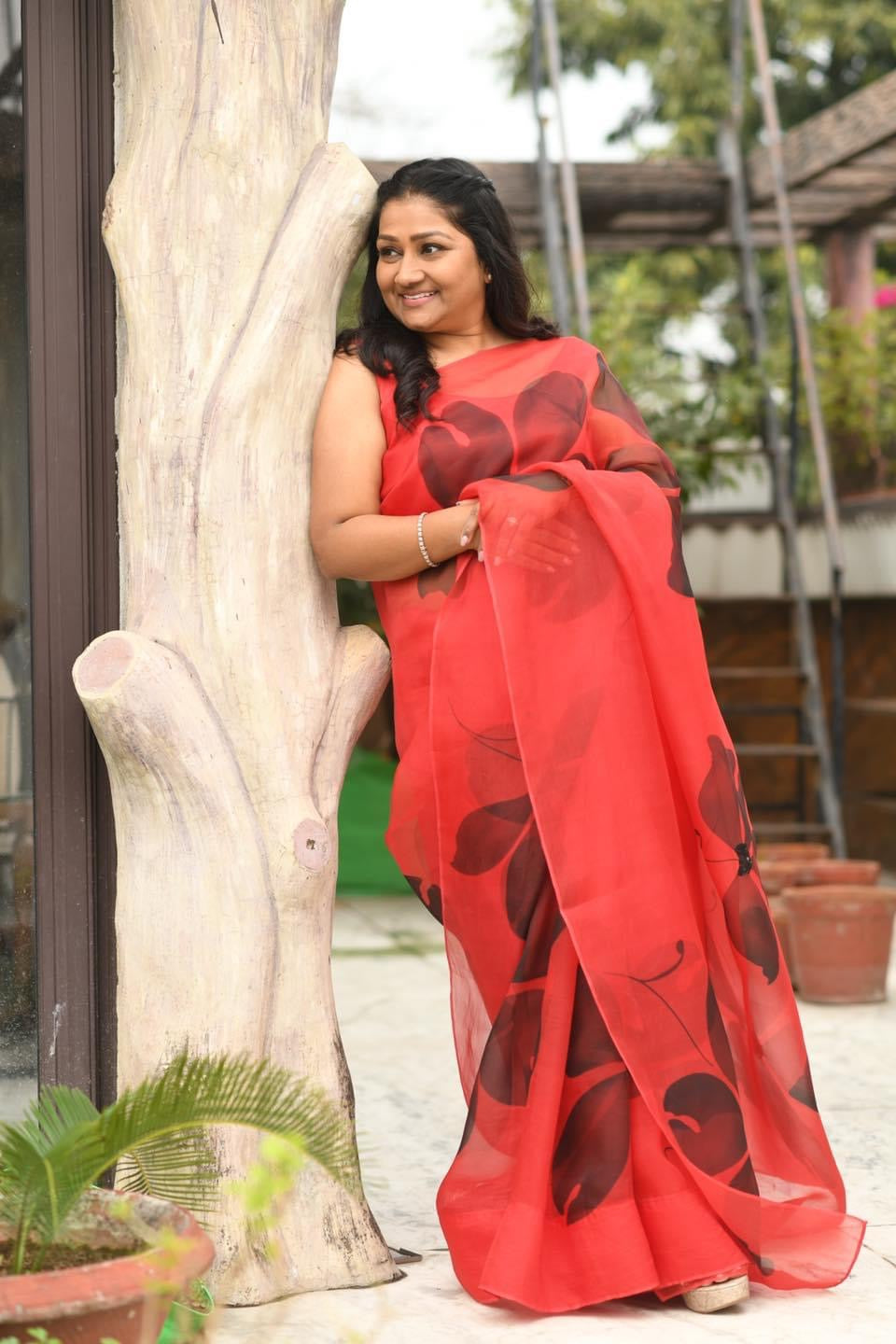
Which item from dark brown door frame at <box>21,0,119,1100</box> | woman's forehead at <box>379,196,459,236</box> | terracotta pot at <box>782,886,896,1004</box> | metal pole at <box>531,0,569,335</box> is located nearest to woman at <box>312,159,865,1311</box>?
woman's forehead at <box>379,196,459,236</box>

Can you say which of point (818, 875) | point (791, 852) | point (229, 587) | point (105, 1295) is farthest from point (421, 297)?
point (791, 852)

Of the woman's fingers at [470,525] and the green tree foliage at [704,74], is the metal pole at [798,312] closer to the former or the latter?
the woman's fingers at [470,525]

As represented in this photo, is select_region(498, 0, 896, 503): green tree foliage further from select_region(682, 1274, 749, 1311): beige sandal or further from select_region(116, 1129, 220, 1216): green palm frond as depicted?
select_region(116, 1129, 220, 1216): green palm frond

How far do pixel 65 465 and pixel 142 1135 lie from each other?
3.66 feet

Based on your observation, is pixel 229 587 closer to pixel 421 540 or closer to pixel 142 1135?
pixel 421 540

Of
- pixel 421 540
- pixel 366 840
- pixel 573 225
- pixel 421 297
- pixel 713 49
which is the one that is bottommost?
pixel 366 840

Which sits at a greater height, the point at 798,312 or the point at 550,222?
the point at 550,222

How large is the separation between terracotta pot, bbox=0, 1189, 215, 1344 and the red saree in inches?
29.9

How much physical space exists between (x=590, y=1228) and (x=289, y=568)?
42.6 inches

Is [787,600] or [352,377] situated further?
[787,600]

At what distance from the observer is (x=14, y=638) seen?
107 inches

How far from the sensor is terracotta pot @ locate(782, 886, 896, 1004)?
16.1ft

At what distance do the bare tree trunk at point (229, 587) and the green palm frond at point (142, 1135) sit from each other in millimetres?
285

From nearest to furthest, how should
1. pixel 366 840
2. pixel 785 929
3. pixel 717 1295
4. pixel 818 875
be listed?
1. pixel 717 1295
2. pixel 785 929
3. pixel 818 875
4. pixel 366 840
